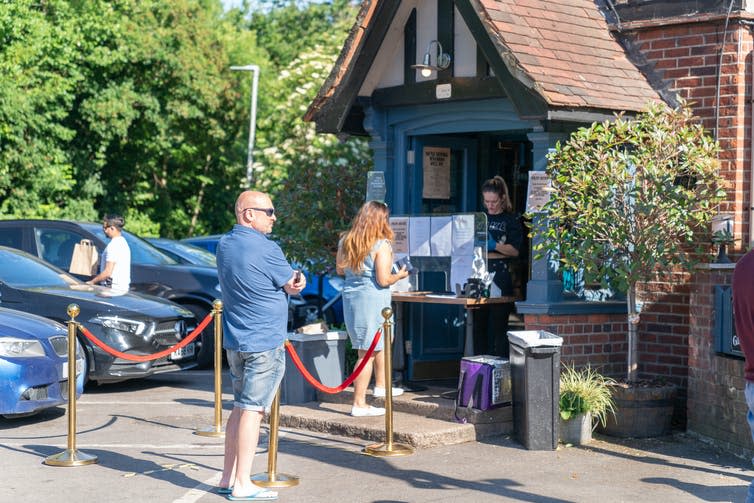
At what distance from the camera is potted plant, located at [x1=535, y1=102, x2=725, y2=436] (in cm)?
886

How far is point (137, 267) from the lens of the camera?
13711 millimetres

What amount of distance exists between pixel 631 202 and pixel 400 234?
270cm

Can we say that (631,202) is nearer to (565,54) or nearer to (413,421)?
(565,54)

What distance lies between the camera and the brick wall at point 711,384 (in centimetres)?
852

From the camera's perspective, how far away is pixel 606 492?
287 inches

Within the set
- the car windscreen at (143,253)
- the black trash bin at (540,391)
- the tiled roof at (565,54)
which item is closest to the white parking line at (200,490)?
the black trash bin at (540,391)

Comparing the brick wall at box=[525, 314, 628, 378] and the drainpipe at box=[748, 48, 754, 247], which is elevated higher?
the drainpipe at box=[748, 48, 754, 247]

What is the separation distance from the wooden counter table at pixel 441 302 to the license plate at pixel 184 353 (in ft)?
7.96

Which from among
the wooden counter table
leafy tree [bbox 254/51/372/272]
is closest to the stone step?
the wooden counter table

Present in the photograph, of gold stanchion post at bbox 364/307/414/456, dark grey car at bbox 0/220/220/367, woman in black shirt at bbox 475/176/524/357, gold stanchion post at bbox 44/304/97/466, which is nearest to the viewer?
gold stanchion post at bbox 44/304/97/466

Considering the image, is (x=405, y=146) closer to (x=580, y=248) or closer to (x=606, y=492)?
(x=580, y=248)

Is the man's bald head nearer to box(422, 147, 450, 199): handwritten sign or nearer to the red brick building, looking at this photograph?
the red brick building

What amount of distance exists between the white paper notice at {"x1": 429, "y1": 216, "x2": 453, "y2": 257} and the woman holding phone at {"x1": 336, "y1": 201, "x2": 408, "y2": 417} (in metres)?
1.16

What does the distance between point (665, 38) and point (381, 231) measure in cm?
337
